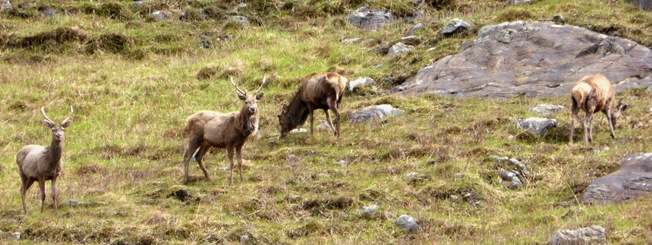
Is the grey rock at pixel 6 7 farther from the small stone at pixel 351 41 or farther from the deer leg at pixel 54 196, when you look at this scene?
the deer leg at pixel 54 196

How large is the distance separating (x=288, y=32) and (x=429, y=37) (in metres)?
4.13

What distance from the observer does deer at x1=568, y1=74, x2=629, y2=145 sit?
15.3 meters

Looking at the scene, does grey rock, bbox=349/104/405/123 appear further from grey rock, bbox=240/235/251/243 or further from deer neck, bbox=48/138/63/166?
grey rock, bbox=240/235/251/243

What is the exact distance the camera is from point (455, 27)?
2206 centimetres

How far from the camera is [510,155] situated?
47.8ft

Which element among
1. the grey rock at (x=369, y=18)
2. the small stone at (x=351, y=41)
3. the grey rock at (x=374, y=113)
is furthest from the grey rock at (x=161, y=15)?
the grey rock at (x=374, y=113)

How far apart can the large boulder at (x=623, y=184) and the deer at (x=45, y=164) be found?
660 cm

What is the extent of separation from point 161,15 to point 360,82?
7.78m

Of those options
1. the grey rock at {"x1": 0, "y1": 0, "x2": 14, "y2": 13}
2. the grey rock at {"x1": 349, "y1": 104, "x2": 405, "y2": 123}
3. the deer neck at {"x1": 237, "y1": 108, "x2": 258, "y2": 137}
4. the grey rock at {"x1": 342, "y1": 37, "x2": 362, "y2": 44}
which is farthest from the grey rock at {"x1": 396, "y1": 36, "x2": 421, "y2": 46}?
the grey rock at {"x1": 0, "y1": 0, "x2": 14, "y2": 13}

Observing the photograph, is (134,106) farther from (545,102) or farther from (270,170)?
(545,102)

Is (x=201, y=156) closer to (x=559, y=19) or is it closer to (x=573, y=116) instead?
(x=573, y=116)

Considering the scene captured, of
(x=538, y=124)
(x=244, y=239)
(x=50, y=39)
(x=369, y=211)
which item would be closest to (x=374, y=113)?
(x=538, y=124)

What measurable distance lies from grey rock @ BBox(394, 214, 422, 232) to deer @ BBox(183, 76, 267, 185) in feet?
10.1

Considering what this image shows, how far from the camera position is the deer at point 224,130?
14.3 metres
